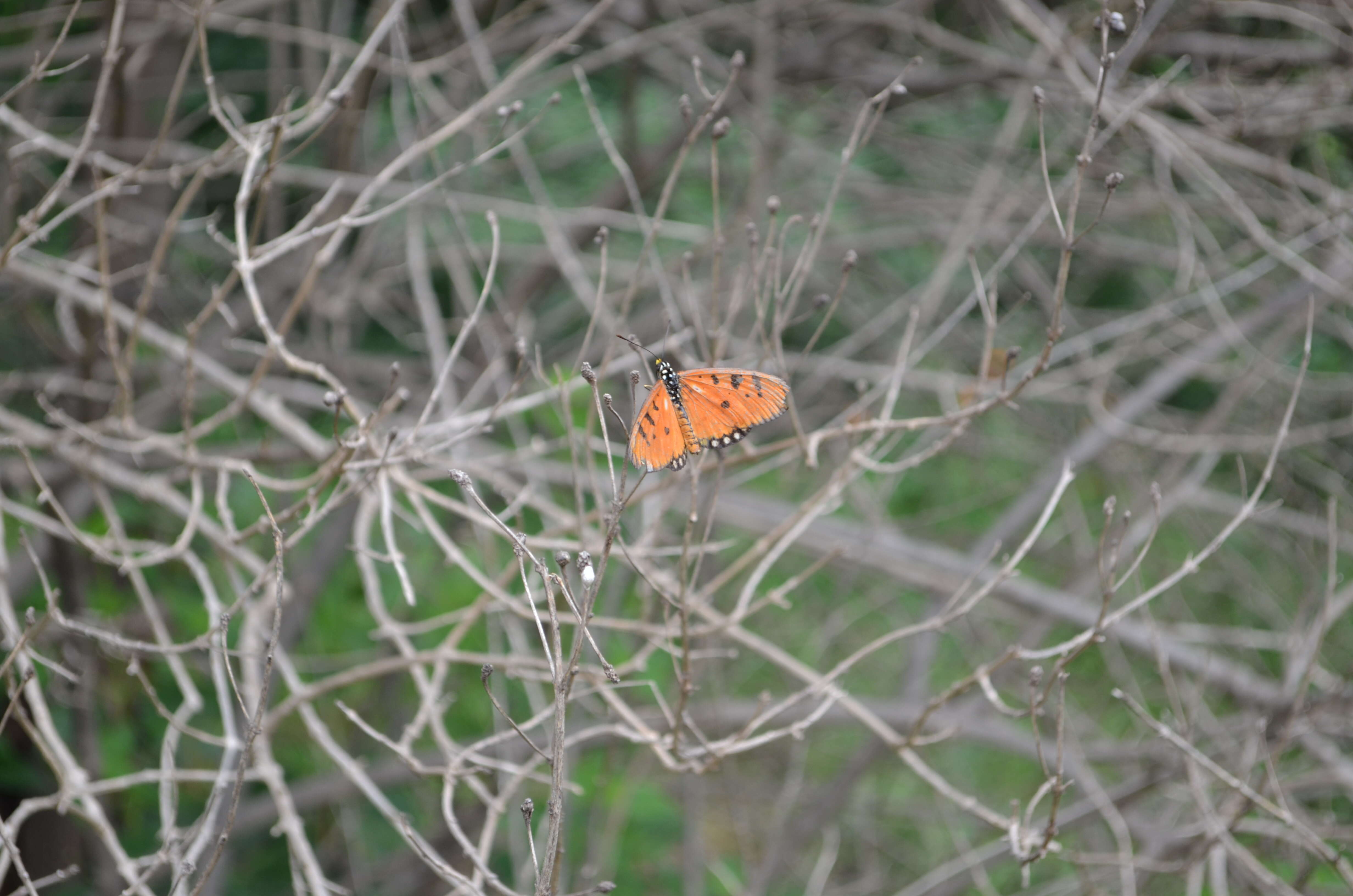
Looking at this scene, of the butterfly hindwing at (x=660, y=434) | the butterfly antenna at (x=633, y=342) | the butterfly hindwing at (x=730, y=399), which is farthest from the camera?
the butterfly hindwing at (x=730, y=399)

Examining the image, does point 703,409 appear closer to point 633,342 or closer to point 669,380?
point 669,380

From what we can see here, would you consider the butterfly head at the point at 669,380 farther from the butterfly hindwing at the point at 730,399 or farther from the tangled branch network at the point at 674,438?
the tangled branch network at the point at 674,438

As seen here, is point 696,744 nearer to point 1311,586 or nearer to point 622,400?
point 622,400

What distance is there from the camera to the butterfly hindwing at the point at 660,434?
1627 mm

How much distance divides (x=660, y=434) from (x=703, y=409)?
0.63ft

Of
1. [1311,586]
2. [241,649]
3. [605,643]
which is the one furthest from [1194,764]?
[241,649]

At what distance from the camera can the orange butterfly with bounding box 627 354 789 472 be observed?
1704 millimetres

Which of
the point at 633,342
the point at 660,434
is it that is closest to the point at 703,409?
the point at 660,434

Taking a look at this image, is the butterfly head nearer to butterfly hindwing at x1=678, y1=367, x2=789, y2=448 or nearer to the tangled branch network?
butterfly hindwing at x1=678, y1=367, x2=789, y2=448

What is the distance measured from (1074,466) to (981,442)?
1807 millimetres

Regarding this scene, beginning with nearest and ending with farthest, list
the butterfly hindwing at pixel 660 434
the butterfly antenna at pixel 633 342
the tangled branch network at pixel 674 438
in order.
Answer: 1. the butterfly antenna at pixel 633 342
2. the butterfly hindwing at pixel 660 434
3. the tangled branch network at pixel 674 438

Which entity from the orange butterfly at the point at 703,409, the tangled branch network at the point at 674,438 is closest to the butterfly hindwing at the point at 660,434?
the orange butterfly at the point at 703,409

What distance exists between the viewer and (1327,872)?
3.51 meters

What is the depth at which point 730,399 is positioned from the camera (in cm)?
194
